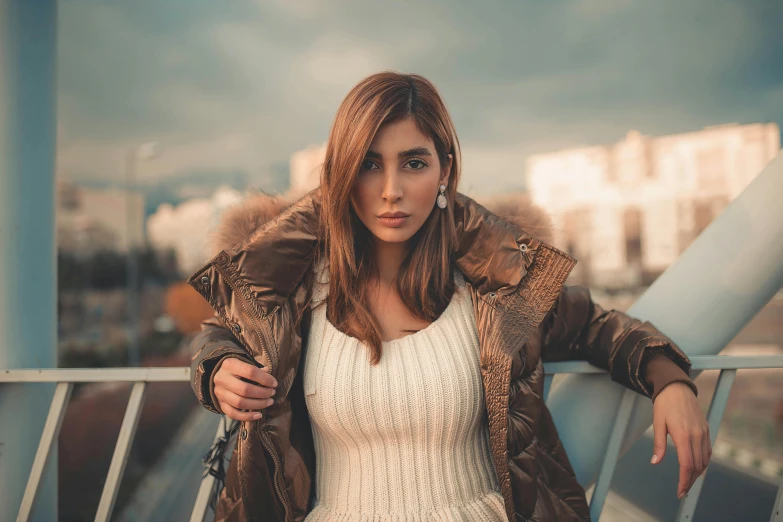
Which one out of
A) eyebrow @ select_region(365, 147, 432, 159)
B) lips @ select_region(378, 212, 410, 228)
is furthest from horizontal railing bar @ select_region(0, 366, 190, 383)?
eyebrow @ select_region(365, 147, 432, 159)

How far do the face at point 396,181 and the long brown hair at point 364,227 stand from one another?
0.04 metres

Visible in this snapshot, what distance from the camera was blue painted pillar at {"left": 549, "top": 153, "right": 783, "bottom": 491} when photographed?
75.1 inches

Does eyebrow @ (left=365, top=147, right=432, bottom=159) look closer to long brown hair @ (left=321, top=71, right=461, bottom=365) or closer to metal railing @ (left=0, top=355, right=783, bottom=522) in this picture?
long brown hair @ (left=321, top=71, right=461, bottom=365)

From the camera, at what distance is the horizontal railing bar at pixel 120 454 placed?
77.6 inches

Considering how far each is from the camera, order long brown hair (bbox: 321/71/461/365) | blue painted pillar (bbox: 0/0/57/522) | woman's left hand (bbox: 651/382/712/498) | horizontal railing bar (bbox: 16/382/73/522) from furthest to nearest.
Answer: blue painted pillar (bbox: 0/0/57/522)
horizontal railing bar (bbox: 16/382/73/522)
long brown hair (bbox: 321/71/461/365)
woman's left hand (bbox: 651/382/712/498)

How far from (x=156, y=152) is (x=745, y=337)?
6670 cm

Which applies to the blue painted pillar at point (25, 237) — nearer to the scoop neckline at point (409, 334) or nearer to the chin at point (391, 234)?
the scoop neckline at point (409, 334)

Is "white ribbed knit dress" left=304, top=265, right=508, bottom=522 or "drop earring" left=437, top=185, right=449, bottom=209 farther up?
"drop earring" left=437, top=185, right=449, bottom=209

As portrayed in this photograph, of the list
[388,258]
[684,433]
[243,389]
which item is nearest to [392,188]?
[388,258]

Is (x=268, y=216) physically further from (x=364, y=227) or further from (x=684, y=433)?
(x=684, y=433)

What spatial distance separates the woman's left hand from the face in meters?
0.96

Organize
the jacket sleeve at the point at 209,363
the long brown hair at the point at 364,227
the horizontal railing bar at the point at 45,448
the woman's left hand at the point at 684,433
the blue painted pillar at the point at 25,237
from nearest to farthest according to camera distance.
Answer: the woman's left hand at the point at 684,433, the jacket sleeve at the point at 209,363, the long brown hair at the point at 364,227, the horizontal railing bar at the point at 45,448, the blue painted pillar at the point at 25,237

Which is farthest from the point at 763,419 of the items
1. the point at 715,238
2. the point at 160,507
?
the point at 715,238

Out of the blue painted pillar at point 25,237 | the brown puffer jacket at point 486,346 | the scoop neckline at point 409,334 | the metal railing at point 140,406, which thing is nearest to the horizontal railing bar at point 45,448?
the metal railing at point 140,406
